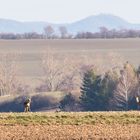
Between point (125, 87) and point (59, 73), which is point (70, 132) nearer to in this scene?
point (125, 87)

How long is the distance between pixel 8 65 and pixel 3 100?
35920 millimetres

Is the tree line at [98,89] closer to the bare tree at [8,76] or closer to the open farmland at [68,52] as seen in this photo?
the bare tree at [8,76]

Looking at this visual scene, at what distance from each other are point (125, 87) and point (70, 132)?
5521 centimetres

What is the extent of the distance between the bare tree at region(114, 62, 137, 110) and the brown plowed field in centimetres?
4775

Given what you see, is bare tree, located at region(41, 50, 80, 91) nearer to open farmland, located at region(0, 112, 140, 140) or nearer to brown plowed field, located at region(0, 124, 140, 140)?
open farmland, located at region(0, 112, 140, 140)

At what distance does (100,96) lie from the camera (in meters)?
80.6

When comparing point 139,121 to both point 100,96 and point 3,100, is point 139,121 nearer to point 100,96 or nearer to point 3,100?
point 100,96

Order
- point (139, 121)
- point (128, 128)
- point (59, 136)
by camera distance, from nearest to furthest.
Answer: point (59, 136), point (128, 128), point (139, 121)

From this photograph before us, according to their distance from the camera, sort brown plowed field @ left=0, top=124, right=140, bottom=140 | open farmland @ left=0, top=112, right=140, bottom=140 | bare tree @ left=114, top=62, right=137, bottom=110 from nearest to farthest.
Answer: brown plowed field @ left=0, top=124, right=140, bottom=140, open farmland @ left=0, top=112, right=140, bottom=140, bare tree @ left=114, top=62, right=137, bottom=110

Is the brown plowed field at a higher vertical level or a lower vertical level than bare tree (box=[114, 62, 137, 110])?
higher

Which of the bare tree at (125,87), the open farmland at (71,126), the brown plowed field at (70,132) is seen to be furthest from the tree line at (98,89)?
the brown plowed field at (70,132)

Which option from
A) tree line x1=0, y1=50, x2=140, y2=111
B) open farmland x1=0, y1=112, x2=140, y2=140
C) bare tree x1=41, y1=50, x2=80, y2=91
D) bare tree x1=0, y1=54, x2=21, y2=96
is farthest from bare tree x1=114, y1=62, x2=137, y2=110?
open farmland x1=0, y1=112, x2=140, y2=140

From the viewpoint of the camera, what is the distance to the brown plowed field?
2567cm

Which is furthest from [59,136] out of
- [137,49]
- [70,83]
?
[137,49]
